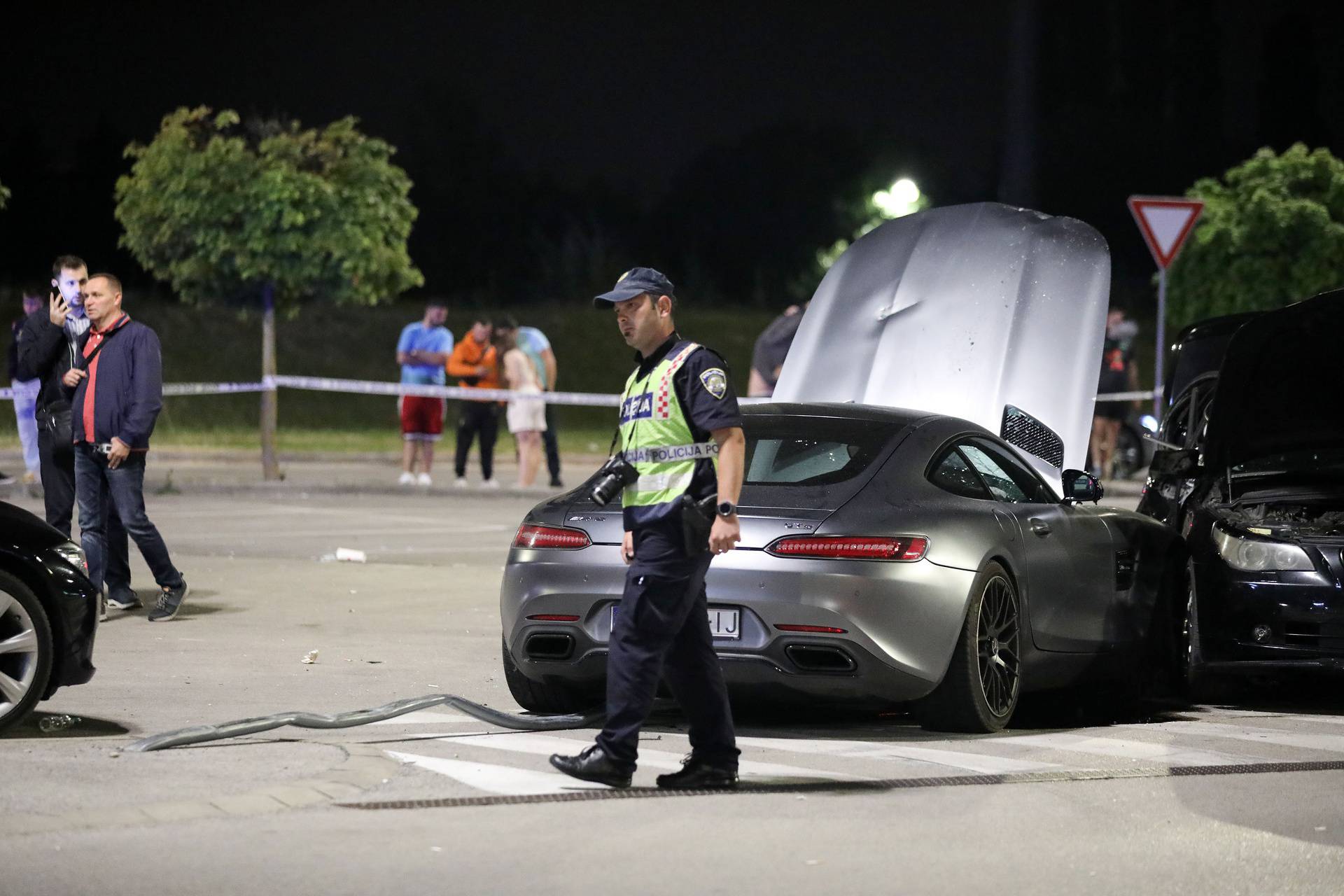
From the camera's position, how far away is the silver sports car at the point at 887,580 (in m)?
7.63

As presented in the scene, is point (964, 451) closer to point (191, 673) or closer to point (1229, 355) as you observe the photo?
point (1229, 355)

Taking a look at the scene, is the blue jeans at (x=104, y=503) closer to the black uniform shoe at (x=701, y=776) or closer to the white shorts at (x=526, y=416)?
the black uniform shoe at (x=701, y=776)

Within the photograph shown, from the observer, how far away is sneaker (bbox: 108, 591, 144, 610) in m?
11.9

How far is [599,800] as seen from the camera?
6.57 meters

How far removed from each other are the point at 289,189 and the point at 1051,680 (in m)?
15.7

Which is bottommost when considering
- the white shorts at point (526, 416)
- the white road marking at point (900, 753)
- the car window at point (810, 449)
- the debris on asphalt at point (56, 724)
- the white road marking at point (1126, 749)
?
the white road marking at point (1126, 749)

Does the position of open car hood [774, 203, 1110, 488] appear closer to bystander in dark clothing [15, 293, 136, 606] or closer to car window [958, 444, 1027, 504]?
car window [958, 444, 1027, 504]

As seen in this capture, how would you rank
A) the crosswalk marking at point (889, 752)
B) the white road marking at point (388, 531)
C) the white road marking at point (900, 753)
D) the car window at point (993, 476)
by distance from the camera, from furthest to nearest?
the white road marking at point (388, 531) < the car window at point (993, 476) < the white road marking at point (900, 753) < the crosswalk marking at point (889, 752)

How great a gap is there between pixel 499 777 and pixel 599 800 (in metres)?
0.47

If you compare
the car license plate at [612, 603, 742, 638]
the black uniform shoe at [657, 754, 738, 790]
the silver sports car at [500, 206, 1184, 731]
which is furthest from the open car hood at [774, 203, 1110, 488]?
the black uniform shoe at [657, 754, 738, 790]

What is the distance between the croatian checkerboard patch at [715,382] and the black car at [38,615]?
103 inches

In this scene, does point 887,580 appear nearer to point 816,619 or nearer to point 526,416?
point 816,619

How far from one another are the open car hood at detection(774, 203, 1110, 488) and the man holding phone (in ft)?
13.6

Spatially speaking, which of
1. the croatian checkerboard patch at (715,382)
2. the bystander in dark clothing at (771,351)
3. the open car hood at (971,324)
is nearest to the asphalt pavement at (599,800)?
the croatian checkerboard patch at (715,382)
